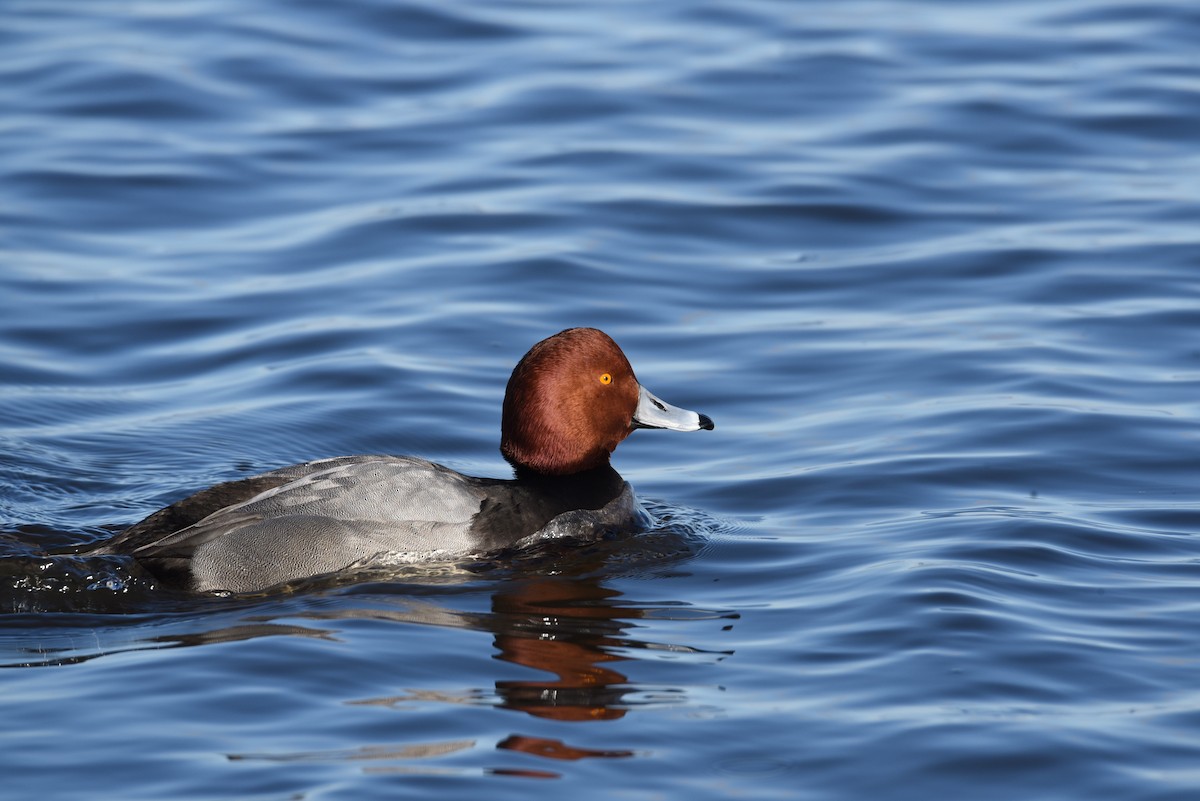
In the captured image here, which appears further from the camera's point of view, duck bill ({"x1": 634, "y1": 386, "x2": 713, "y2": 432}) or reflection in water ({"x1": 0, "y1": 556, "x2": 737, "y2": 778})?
duck bill ({"x1": 634, "y1": 386, "x2": 713, "y2": 432})

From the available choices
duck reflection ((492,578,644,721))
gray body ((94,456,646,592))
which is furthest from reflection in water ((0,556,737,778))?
gray body ((94,456,646,592))

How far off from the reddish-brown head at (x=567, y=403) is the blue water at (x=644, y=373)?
49cm

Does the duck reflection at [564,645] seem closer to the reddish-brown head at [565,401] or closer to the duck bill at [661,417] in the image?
the reddish-brown head at [565,401]

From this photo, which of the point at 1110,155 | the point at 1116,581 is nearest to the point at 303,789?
the point at 1116,581

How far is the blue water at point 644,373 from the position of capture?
5578 mm

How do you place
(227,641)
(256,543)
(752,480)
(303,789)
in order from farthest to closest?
(752,480) < (256,543) < (227,641) < (303,789)

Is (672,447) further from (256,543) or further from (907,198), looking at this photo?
(907,198)

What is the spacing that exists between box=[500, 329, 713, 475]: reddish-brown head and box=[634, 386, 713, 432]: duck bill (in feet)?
0.25

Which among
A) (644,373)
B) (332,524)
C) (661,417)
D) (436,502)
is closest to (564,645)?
(436,502)

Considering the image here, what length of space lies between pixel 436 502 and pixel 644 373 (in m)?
3.14

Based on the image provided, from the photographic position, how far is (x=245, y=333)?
35.2 feet

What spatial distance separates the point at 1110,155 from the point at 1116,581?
296 inches

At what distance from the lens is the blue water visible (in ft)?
18.3

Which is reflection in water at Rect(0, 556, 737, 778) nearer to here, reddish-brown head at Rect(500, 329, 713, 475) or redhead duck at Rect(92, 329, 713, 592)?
redhead duck at Rect(92, 329, 713, 592)
